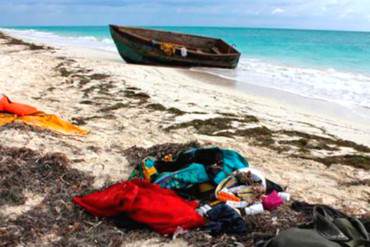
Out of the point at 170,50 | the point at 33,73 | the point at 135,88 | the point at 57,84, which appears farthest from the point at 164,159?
the point at 170,50

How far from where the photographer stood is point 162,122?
6707 millimetres

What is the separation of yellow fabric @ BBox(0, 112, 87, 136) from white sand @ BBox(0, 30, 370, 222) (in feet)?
0.82

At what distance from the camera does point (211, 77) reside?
13023mm

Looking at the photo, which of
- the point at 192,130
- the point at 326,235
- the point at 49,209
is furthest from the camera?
the point at 192,130

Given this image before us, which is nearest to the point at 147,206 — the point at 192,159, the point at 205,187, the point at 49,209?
the point at 205,187

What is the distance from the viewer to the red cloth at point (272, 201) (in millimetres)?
3816

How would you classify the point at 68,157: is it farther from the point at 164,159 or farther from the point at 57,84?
the point at 57,84

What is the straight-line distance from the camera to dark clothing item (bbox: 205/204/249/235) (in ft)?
11.0

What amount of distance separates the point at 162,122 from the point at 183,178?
2783mm

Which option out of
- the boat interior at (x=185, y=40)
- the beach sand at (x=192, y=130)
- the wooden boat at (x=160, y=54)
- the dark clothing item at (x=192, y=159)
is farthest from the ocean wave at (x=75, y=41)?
the dark clothing item at (x=192, y=159)

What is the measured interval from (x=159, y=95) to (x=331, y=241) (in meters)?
6.33

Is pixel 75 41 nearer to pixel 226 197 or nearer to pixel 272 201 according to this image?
pixel 226 197

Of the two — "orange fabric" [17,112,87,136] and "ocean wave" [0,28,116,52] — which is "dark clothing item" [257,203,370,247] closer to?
"orange fabric" [17,112,87,136]

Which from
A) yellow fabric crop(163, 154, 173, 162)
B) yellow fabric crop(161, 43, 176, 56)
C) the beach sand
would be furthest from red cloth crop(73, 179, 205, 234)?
yellow fabric crop(161, 43, 176, 56)
